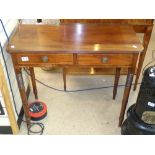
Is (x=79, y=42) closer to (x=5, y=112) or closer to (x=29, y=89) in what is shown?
(x=5, y=112)

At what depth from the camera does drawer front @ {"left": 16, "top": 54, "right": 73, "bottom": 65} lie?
1042 millimetres

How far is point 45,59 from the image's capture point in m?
1.05

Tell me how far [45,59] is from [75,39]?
199 millimetres

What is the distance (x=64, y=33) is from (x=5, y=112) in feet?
2.00

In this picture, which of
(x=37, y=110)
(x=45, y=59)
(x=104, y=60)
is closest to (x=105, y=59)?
(x=104, y=60)

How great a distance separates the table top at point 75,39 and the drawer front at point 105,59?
0.03 metres

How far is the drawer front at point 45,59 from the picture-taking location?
1042 mm

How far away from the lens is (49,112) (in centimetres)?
158

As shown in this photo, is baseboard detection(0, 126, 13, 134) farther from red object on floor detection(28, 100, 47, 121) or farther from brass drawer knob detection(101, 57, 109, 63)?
brass drawer knob detection(101, 57, 109, 63)

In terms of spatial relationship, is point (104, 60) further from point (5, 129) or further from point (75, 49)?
point (5, 129)

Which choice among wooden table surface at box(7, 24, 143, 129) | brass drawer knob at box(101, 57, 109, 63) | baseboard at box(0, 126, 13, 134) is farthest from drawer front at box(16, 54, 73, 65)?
baseboard at box(0, 126, 13, 134)

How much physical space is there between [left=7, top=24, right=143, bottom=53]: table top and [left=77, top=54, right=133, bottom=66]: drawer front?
0.11 feet
